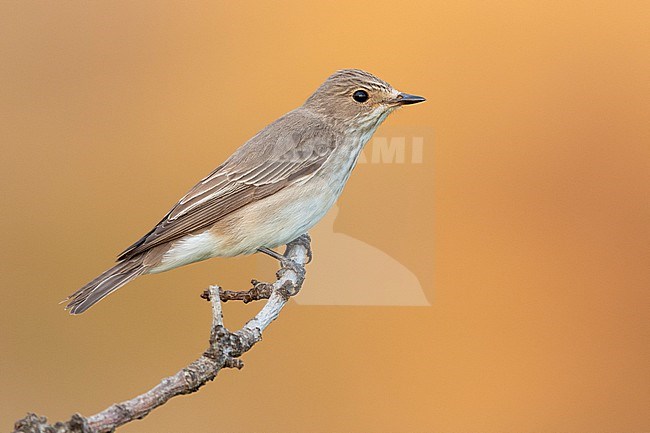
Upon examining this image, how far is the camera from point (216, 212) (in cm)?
279

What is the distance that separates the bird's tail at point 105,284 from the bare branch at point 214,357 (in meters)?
0.39

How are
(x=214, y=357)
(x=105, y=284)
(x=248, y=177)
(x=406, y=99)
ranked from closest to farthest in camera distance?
1. (x=214, y=357)
2. (x=105, y=284)
3. (x=406, y=99)
4. (x=248, y=177)

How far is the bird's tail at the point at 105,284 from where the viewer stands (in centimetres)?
248

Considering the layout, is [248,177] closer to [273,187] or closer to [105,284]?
[273,187]

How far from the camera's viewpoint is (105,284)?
8.36ft

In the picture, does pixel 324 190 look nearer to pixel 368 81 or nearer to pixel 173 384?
pixel 368 81

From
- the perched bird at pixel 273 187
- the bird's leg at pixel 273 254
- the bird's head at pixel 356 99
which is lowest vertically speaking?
the bird's leg at pixel 273 254

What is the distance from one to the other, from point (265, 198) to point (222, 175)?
0.19 metres

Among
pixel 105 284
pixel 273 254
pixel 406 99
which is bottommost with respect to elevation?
pixel 105 284

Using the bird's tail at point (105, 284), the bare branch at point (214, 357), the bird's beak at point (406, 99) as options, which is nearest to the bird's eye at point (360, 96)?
the bird's beak at point (406, 99)

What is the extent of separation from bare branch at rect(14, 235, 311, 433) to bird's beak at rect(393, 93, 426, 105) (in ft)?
2.20

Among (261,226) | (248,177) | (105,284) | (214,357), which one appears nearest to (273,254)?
(261,226)

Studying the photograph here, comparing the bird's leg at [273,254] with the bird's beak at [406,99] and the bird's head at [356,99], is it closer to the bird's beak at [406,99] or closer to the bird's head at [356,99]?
the bird's head at [356,99]

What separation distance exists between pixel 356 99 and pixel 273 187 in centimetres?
46
